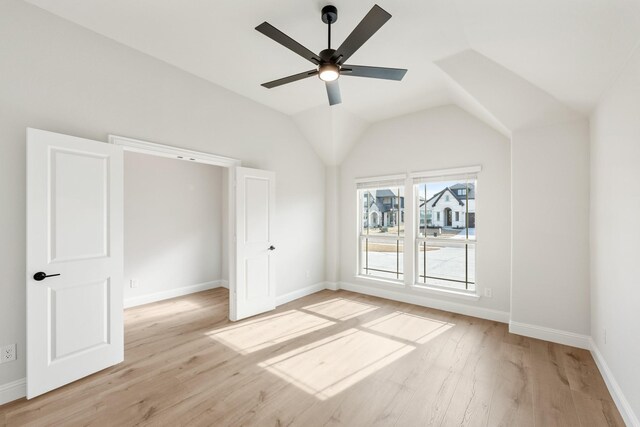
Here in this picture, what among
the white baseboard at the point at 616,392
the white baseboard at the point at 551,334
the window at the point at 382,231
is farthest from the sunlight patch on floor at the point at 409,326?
the white baseboard at the point at 616,392

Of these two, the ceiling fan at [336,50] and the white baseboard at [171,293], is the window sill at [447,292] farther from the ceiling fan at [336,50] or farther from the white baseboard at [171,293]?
the white baseboard at [171,293]

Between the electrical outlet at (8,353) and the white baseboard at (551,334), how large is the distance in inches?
191

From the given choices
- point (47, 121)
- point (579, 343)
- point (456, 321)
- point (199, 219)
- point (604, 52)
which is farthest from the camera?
point (199, 219)

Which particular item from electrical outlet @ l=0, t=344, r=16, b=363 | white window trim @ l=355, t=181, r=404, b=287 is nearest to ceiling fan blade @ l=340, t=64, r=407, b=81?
white window trim @ l=355, t=181, r=404, b=287

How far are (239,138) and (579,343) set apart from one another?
469 cm

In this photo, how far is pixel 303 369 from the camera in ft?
8.50

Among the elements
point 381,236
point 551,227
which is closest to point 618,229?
point 551,227

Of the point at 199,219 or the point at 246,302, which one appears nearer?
the point at 246,302

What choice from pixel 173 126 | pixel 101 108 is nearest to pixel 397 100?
pixel 173 126

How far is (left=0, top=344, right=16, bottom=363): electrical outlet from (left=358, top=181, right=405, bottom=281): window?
4.35 meters

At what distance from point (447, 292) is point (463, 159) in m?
1.95

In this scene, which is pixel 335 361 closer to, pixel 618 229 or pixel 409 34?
pixel 618 229

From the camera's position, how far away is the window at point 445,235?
4086 millimetres

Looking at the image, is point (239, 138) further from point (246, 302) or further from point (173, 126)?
point (246, 302)
